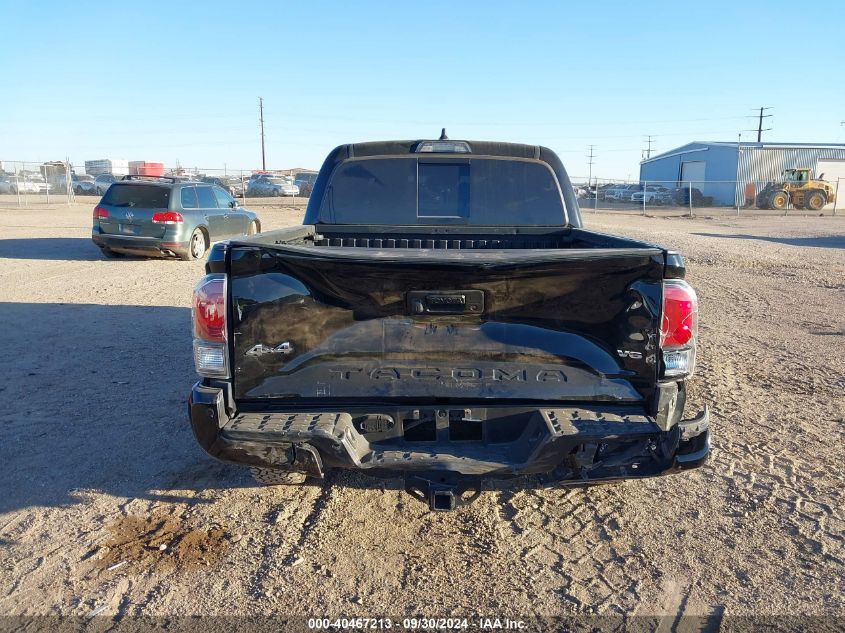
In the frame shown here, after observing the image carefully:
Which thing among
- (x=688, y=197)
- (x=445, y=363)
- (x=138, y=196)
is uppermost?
(x=138, y=196)

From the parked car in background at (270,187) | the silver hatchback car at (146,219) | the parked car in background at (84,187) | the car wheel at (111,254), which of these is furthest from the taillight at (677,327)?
the parked car in background at (84,187)

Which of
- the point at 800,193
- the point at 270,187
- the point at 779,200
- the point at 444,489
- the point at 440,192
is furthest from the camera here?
the point at 270,187

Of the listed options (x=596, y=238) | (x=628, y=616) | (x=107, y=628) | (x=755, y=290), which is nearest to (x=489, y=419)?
(x=628, y=616)

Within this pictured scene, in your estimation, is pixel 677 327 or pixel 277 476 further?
pixel 277 476

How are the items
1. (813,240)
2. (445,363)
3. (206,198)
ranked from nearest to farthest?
(445,363)
(206,198)
(813,240)

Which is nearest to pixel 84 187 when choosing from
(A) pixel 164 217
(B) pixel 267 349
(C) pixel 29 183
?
(C) pixel 29 183

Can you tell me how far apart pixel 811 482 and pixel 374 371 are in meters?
2.90

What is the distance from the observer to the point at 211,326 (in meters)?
3.15

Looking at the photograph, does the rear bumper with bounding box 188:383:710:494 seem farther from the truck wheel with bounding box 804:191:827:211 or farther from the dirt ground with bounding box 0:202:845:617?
the truck wheel with bounding box 804:191:827:211

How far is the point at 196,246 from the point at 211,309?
1231 cm

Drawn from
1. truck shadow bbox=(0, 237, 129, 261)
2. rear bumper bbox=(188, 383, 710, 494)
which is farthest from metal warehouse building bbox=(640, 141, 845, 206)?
rear bumper bbox=(188, 383, 710, 494)

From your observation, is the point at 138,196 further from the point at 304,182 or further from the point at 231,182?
the point at 304,182

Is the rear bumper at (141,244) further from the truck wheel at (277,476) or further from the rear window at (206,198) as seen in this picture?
the truck wheel at (277,476)

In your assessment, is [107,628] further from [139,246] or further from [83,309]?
[139,246]
